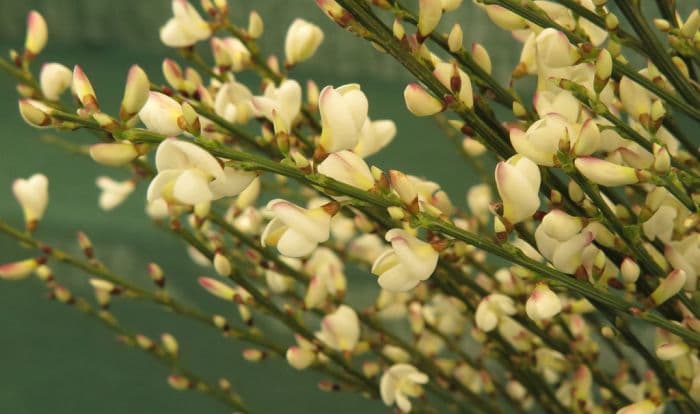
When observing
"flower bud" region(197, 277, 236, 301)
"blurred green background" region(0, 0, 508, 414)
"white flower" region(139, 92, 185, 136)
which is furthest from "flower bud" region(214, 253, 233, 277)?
"blurred green background" region(0, 0, 508, 414)

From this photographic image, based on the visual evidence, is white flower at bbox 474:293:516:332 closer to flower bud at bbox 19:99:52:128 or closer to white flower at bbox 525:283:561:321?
white flower at bbox 525:283:561:321

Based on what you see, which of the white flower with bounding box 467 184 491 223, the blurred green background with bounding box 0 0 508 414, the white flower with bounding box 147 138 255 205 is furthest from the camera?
the blurred green background with bounding box 0 0 508 414

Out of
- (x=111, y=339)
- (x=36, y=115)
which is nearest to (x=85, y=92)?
(x=36, y=115)

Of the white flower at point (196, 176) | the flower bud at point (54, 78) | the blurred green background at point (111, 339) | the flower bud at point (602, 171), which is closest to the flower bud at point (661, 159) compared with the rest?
the flower bud at point (602, 171)

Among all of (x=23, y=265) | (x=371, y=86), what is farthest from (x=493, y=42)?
(x=23, y=265)

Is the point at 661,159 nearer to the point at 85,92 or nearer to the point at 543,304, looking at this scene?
the point at 543,304

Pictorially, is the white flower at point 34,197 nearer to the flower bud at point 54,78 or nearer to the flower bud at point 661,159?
the flower bud at point 54,78
